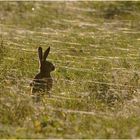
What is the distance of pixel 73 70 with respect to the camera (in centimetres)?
811

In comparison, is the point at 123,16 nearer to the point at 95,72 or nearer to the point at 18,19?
the point at 18,19

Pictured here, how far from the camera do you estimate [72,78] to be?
7688mm

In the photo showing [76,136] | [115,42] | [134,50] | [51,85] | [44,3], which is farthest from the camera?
[44,3]

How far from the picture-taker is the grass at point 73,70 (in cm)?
595

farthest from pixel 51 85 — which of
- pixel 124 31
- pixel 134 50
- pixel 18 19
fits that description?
pixel 18 19

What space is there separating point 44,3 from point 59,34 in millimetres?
3272

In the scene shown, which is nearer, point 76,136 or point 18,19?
point 76,136

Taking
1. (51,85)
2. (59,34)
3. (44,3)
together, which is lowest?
(51,85)

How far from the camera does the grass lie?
5953 millimetres

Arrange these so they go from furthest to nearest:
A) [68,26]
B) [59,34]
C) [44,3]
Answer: [44,3], [68,26], [59,34]

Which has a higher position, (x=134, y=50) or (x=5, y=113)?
(x=134, y=50)

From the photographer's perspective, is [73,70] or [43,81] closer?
[43,81]

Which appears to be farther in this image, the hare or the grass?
the hare

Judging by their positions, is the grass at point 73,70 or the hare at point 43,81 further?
the hare at point 43,81
